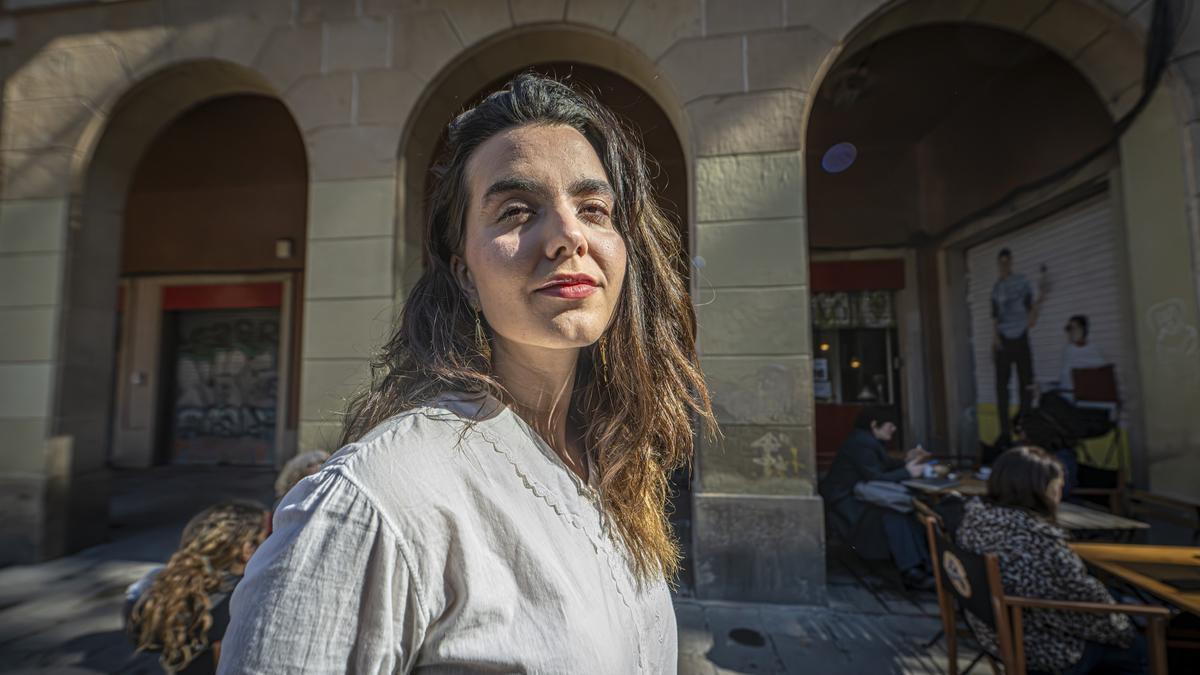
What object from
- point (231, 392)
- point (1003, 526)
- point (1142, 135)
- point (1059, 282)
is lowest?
point (1003, 526)

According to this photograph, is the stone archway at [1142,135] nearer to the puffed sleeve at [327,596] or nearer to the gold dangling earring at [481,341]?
the gold dangling earring at [481,341]

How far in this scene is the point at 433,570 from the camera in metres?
0.65

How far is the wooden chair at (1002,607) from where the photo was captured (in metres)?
2.15

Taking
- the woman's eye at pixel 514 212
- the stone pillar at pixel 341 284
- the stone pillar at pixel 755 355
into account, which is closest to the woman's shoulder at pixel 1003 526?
the stone pillar at pixel 755 355

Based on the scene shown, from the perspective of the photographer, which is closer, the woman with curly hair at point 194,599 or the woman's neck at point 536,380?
the woman's neck at point 536,380

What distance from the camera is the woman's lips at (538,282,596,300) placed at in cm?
90

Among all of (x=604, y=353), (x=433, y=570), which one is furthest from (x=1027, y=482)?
(x=433, y=570)

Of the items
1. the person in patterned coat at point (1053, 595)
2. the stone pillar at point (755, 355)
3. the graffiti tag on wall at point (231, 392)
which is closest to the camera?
the person in patterned coat at point (1053, 595)

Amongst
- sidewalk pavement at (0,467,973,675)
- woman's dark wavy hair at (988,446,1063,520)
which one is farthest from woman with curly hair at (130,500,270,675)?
woman's dark wavy hair at (988,446,1063,520)

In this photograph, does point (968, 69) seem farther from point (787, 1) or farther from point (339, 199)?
point (339, 199)

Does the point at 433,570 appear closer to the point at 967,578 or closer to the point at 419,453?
the point at 419,453

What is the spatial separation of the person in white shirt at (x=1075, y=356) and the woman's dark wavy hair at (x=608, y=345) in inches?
253

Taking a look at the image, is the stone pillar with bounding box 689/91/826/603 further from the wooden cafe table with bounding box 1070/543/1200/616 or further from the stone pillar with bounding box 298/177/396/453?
the stone pillar with bounding box 298/177/396/453

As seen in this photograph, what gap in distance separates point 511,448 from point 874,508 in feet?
15.4
